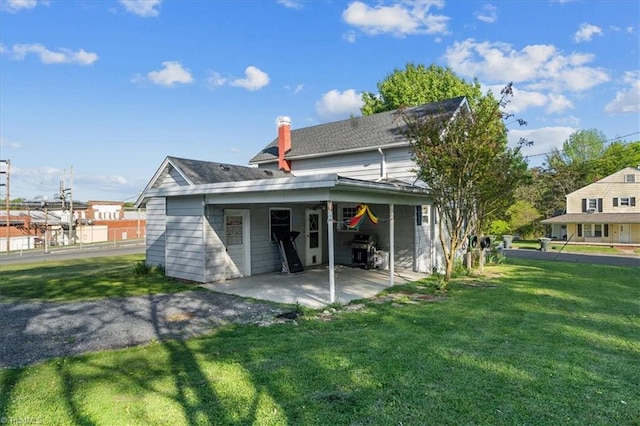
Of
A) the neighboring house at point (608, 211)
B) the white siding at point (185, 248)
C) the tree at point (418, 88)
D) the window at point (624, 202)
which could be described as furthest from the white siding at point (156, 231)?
the window at point (624, 202)

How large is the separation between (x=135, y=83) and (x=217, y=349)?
1643cm

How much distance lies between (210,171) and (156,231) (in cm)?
281

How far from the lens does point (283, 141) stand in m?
16.2

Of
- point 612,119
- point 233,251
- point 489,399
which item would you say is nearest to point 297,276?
point 233,251

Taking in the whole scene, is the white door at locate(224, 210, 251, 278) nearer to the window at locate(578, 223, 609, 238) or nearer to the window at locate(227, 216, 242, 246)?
the window at locate(227, 216, 242, 246)

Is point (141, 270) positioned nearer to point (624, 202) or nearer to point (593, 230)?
point (593, 230)

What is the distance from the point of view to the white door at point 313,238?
1261 cm

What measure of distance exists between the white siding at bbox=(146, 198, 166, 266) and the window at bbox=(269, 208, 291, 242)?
356 cm

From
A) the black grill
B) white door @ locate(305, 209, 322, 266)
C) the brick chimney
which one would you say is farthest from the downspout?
the brick chimney

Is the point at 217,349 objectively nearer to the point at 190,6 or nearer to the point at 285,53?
the point at 190,6

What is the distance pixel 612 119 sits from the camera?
1109 inches

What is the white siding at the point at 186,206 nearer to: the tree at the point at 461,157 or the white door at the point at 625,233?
the tree at the point at 461,157

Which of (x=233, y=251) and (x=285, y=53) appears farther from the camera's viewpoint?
(x=285, y=53)

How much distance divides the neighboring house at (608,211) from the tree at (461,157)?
27.6 meters
